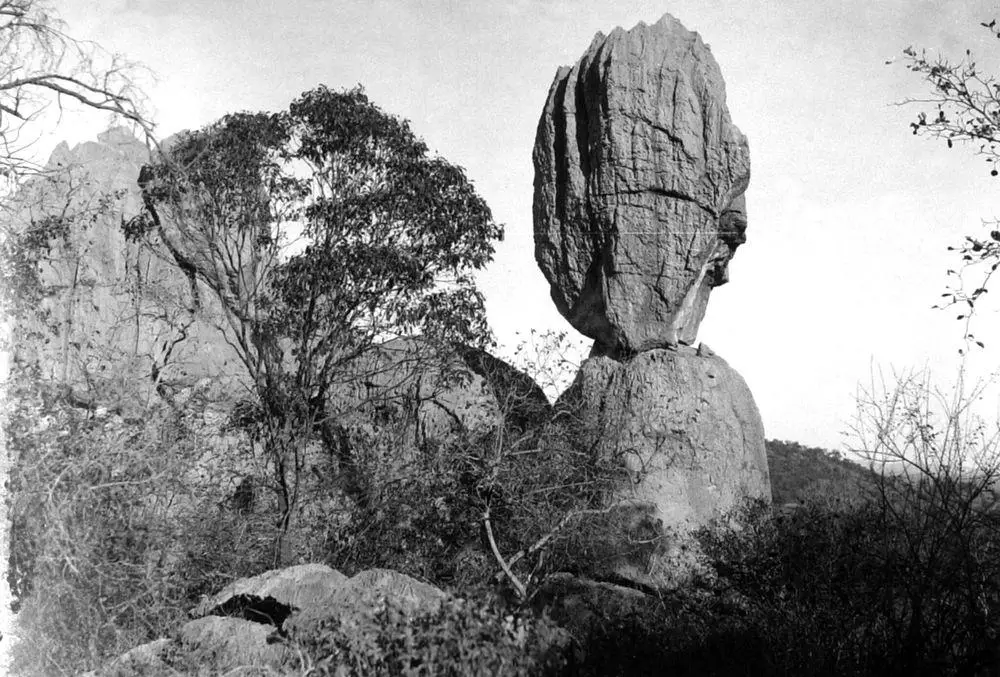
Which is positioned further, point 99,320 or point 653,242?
point 653,242

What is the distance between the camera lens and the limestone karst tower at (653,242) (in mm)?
12477

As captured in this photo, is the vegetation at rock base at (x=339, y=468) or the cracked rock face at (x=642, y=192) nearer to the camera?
the vegetation at rock base at (x=339, y=468)

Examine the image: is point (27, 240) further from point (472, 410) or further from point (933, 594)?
point (933, 594)

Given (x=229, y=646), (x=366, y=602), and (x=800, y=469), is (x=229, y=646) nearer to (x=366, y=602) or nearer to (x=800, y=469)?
(x=366, y=602)

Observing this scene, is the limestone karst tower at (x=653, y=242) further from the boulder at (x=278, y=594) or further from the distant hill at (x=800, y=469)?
the distant hill at (x=800, y=469)

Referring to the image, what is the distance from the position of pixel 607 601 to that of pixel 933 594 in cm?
441

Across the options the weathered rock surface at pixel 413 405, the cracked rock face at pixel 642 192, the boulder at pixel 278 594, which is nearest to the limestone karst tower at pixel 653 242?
the cracked rock face at pixel 642 192

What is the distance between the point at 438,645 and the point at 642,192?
9549 mm

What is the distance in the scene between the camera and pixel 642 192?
13242mm

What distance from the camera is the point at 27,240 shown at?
9281 mm

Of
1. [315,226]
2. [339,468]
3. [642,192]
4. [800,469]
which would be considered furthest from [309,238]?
[800,469]

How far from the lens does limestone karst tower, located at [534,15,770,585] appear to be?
12.5 m

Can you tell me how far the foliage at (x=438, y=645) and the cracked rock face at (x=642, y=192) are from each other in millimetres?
8686

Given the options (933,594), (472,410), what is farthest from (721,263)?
(933,594)
